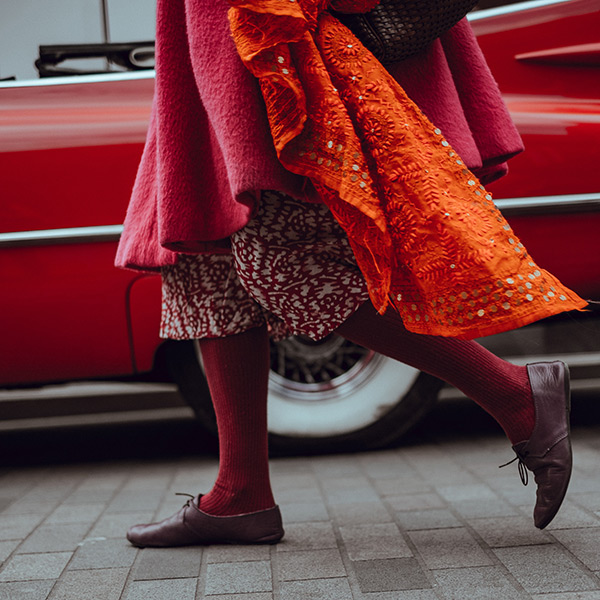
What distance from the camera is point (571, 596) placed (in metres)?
1.32

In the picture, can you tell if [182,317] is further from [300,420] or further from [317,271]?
[300,420]

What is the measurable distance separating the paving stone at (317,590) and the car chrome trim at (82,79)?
5.41 ft

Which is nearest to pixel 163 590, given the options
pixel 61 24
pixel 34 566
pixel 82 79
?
pixel 34 566

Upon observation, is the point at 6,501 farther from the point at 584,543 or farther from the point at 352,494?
the point at 584,543

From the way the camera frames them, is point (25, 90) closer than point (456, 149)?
No

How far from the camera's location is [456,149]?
1.43 m

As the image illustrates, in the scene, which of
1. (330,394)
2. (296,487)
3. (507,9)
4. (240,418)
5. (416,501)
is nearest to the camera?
(240,418)

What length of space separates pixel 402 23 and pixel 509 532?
3.48ft

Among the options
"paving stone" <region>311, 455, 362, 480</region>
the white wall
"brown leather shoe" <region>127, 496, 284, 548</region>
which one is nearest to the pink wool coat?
"brown leather shoe" <region>127, 496, 284, 548</region>

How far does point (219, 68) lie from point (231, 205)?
235mm

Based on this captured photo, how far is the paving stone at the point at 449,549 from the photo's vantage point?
151cm

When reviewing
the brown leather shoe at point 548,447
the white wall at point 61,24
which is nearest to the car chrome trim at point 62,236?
the white wall at point 61,24

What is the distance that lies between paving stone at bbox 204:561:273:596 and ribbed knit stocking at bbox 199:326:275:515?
152 mm

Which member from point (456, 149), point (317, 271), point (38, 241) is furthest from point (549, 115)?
point (38, 241)
